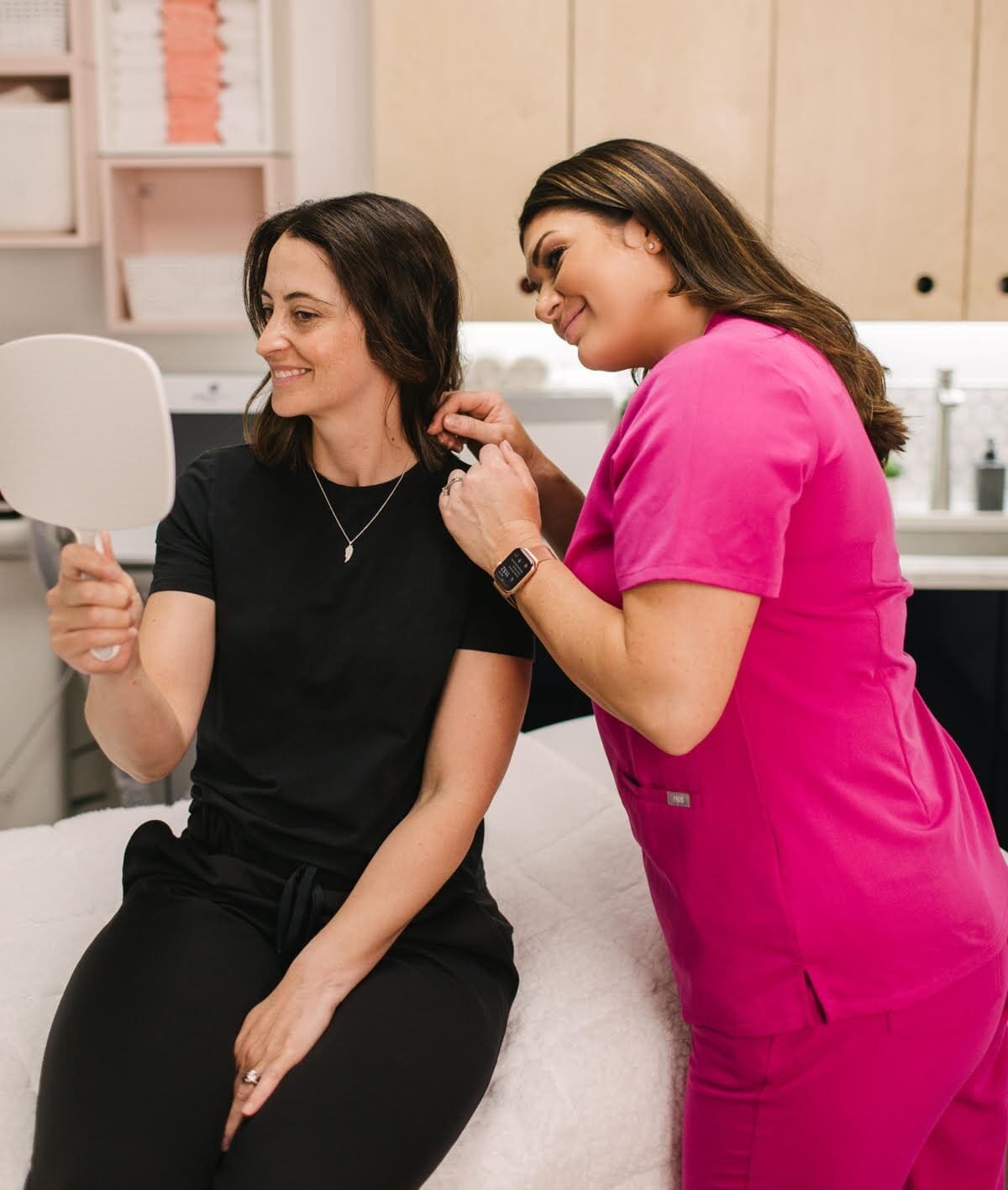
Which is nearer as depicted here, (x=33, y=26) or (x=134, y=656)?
(x=134, y=656)

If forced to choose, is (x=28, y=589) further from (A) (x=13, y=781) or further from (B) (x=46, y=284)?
(B) (x=46, y=284)

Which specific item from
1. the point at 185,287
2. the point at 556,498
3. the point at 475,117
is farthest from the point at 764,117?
the point at 556,498

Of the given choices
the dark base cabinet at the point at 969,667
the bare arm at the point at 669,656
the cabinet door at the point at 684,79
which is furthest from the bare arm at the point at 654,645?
the cabinet door at the point at 684,79

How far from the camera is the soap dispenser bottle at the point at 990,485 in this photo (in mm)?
2727

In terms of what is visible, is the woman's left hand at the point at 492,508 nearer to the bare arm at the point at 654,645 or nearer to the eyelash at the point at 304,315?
the bare arm at the point at 654,645

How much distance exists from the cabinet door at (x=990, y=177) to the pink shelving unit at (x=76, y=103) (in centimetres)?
190

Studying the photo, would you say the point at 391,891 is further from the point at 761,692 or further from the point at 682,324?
the point at 682,324

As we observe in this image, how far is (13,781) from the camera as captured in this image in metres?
2.87

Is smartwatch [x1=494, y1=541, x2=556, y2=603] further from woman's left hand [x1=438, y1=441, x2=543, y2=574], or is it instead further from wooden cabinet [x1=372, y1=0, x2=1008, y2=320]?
wooden cabinet [x1=372, y1=0, x2=1008, y2=320]

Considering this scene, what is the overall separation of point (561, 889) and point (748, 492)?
0.73m

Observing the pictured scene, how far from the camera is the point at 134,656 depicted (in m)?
1.06

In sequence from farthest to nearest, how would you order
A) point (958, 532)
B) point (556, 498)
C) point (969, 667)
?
point (958, 532), point (969, 667), point (556, 498)

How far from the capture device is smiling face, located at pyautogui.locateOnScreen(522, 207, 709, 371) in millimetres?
1107

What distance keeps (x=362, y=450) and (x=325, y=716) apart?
0.30 meters
